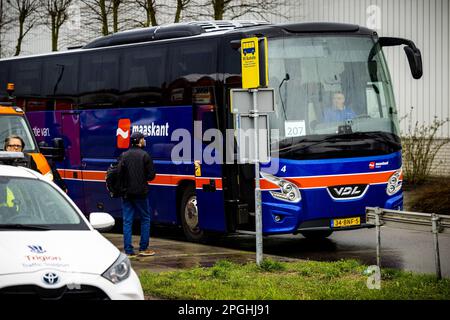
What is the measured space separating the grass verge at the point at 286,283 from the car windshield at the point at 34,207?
6.63ft

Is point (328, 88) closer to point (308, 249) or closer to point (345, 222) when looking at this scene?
point (345, 222)

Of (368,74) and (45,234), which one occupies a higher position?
(368,74)

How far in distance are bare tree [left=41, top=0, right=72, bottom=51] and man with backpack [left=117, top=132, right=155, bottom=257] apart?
25865 millimetres

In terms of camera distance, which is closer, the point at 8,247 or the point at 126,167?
the point at 8,247

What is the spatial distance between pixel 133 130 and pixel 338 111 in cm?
430

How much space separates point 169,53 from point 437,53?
13996mm

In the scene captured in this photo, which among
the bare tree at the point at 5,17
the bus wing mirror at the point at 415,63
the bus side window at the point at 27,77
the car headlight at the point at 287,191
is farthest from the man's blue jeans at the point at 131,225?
the bare tree at the point at 5,17

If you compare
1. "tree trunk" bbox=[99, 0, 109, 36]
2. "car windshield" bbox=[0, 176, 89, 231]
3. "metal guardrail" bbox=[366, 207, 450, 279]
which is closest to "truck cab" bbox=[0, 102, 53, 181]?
"metal guardrail" bbox=[366, 207, 450, 279]

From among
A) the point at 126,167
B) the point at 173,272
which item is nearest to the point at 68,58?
the point at 126,167

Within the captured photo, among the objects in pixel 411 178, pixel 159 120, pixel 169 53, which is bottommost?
pixel 411 178

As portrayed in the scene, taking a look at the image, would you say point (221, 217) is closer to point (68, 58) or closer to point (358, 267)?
point (358, 267)

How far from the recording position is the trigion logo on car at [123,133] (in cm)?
1881

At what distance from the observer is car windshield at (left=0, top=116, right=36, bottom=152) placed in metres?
16.8

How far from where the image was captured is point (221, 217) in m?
16.4
